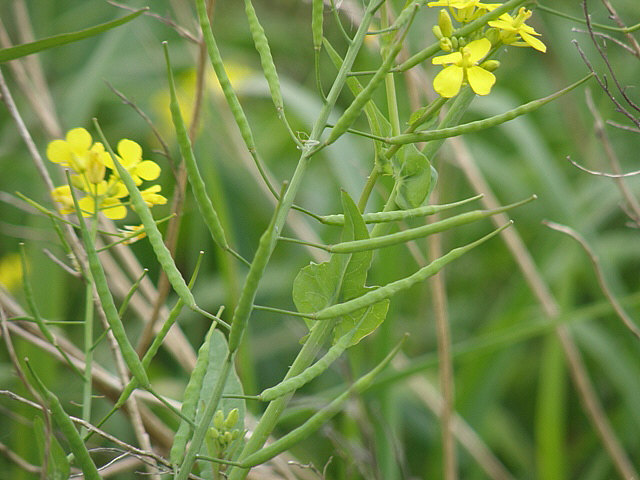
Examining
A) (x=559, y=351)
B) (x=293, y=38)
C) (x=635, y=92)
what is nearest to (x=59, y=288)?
(x=559, y=351)

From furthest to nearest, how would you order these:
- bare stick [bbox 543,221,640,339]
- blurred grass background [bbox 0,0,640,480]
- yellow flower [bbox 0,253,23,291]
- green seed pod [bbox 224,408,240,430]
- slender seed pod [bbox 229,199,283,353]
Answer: yellow flower [bbox 0,253,23,291] < blurred grass background [bbox 0,0,640,480] < bare stick [bbox 543,221,640,339] < green seed pod [bbox 224,408,240,430] < slender seed pod [bbox 229,199,283,353]

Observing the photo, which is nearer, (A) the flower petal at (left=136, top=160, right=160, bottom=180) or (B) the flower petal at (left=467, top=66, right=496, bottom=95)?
(B) the flower petal at (left=467, top=66, right=496, bottom=95)


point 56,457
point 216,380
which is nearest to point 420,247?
point 216,380

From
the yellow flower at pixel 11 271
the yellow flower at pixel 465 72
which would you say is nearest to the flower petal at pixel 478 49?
the yellow flower at pixel 465 72

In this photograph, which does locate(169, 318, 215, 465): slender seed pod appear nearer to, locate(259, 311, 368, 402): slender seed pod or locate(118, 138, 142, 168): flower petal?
locate(259, 311, 368, 402): slender seed pod

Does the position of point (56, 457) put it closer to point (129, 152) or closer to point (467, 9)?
point (129, 152)

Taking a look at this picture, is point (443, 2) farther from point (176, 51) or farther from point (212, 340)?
point (176, 51)

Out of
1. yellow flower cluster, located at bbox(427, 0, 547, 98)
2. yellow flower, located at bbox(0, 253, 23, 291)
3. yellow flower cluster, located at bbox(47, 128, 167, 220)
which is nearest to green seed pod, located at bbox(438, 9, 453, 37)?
yellow flower cluster, located at bbox(427, 0, 547, 98)
